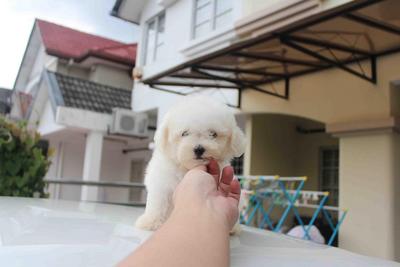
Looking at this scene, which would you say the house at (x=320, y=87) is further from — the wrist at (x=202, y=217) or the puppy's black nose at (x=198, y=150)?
the wrist at (x=202, y=217)

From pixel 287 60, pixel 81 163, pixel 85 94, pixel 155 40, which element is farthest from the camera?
pixel 81 163

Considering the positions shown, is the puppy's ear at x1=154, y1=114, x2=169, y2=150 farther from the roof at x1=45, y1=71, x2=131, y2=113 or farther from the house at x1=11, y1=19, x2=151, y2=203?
the roof at x1=45, y1=71, x2=131, y2=113

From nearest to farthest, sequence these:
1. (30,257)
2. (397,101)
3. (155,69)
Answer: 1. (30,257)
2. (397,101)
3. (155,69)

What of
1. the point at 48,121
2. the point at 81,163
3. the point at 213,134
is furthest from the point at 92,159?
the point at 213,134

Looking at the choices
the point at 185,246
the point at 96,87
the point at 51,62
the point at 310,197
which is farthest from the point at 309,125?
the point at 51,62

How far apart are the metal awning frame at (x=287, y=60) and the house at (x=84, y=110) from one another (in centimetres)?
384

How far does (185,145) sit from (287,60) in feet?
15.2

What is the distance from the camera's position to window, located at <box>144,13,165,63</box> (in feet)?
37.2

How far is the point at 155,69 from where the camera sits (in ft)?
35.8

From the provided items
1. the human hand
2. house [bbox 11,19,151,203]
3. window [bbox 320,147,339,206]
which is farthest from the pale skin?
house [bbox 11,19,151,203]

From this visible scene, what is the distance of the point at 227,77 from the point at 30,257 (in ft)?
20.9

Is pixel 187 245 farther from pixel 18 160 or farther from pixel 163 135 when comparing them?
pixel 18 160

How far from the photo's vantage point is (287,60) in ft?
19.3

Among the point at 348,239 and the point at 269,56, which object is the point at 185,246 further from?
the point at 348,239
